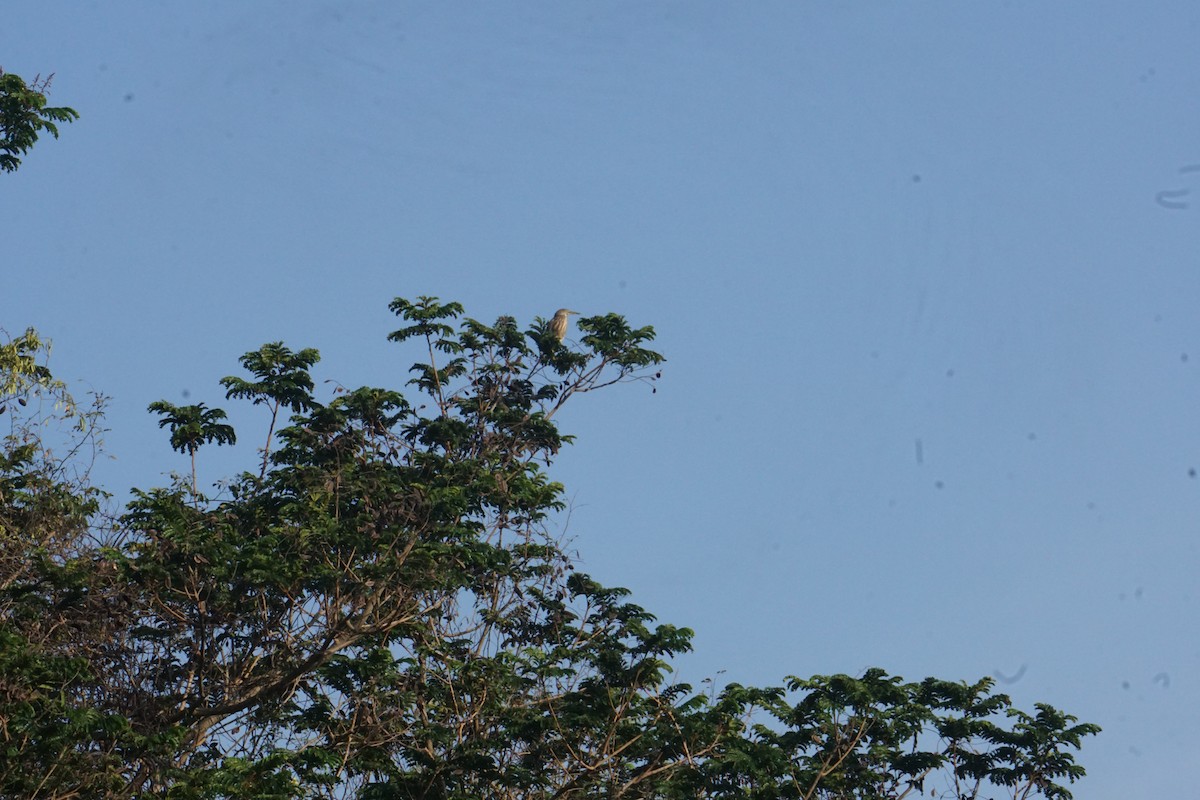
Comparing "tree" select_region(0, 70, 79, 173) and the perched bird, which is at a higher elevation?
the perched bird

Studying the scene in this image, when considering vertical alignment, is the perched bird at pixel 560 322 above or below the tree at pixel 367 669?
above

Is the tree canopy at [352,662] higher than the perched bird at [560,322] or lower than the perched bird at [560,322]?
lower

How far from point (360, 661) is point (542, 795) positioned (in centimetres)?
186

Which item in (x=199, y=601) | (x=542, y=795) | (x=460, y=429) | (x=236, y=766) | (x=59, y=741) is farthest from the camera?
(x=460, y=429)

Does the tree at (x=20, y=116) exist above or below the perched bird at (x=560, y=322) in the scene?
below

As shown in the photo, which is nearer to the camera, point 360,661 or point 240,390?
point 360,661

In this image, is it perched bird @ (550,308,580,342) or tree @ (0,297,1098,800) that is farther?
perched bird @ (550,308,580,342)

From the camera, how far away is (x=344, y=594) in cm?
1247

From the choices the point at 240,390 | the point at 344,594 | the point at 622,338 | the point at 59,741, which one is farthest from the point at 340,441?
the point at 59,741

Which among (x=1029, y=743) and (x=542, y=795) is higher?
(x=1029, y=743)

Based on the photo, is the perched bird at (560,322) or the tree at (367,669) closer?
the tree at (367,669)

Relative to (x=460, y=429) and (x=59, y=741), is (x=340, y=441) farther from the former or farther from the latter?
(x=59, y=741)

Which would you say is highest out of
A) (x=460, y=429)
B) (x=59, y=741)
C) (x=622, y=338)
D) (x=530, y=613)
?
(x=622, y=338)

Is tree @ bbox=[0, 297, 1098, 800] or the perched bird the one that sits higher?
the perched bird
